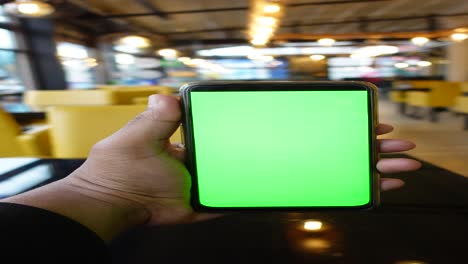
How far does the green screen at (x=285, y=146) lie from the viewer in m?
0.42

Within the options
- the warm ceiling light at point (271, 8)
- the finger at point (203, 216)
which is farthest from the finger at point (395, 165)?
the warm ceiling light at point (271, 8)

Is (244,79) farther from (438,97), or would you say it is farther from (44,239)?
(438,97)

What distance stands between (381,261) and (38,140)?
1927mm

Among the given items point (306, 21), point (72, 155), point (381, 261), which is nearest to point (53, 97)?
point (72, 155)

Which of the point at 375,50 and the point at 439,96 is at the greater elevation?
the point at 375,50

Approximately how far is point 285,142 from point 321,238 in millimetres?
135

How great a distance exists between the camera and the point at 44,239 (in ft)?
1.13

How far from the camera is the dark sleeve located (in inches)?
12.8

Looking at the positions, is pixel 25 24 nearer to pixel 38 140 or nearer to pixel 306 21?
pixel 38 140

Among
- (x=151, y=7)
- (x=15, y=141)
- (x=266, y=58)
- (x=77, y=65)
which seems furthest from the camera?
(x=266, y=58)

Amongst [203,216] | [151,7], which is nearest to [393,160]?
[203,216]

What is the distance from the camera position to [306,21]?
9.32 m

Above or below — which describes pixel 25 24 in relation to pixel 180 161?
above

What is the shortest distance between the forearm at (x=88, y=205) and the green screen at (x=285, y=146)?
0.16 metres
